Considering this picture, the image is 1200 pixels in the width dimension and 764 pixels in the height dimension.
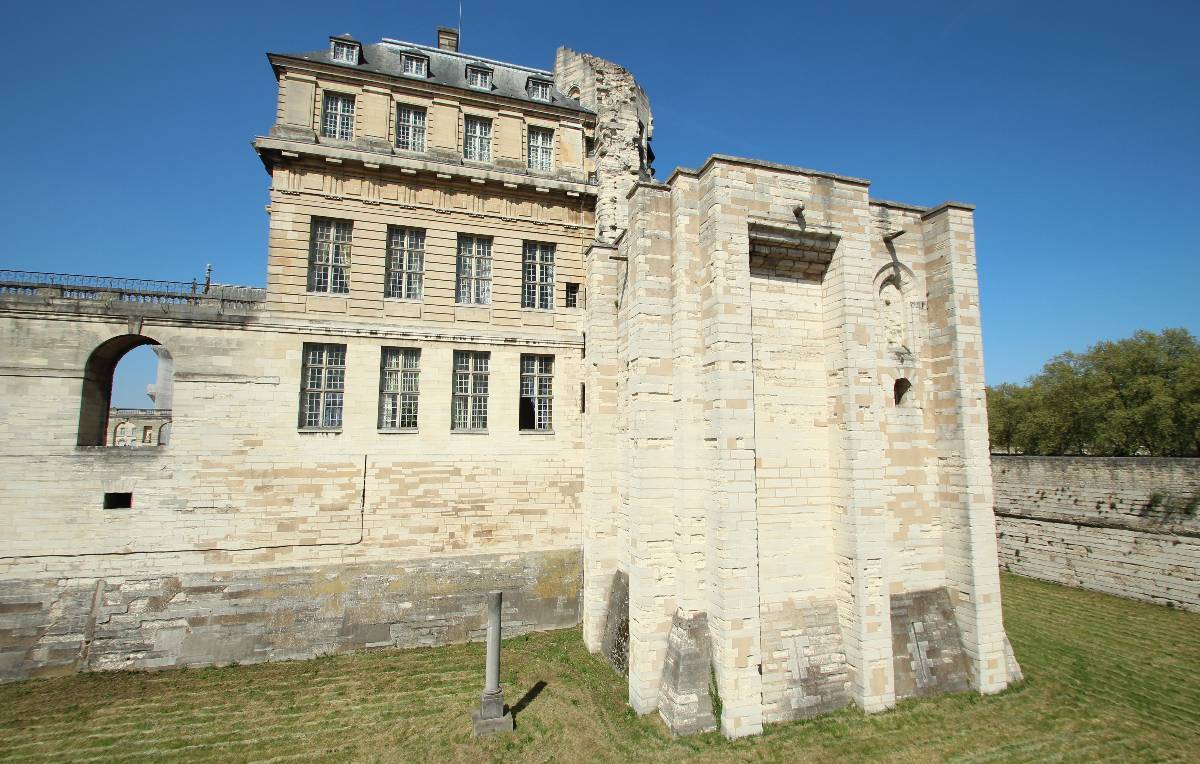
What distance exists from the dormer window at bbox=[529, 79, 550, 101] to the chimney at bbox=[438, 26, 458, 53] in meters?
3.33

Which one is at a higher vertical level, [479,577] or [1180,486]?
[1180,486]

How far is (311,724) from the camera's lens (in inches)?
365

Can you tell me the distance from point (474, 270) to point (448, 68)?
6521mm

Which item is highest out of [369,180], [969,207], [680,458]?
[369,180]

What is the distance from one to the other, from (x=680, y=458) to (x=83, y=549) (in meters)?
12.8

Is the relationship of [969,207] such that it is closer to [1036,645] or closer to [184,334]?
[1036,645]

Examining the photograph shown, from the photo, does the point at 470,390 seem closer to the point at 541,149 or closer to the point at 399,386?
the point at 399,386

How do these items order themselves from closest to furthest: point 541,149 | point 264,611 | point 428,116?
point 264,611 → point 428,116 → point 541,149

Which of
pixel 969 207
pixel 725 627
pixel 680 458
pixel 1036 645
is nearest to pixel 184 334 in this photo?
pixel 680 458

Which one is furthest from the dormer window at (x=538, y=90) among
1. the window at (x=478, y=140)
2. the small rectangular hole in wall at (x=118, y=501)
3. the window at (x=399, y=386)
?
the small rectangular hole in wall at (x=118, y=501)

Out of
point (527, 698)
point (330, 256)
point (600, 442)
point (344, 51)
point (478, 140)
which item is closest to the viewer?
point (527, 698)

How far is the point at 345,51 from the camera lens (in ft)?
47.1

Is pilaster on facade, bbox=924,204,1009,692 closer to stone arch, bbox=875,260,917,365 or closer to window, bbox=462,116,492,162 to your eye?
stone arch, bbox=875,260,917,365

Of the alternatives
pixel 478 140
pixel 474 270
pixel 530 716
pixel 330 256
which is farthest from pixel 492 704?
pixel 478 140
